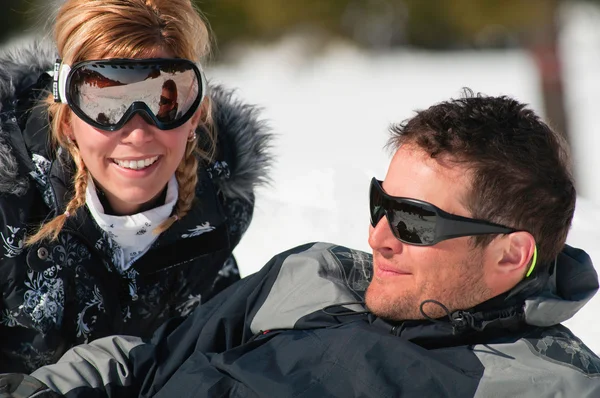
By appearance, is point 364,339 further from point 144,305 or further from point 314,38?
point 314,38

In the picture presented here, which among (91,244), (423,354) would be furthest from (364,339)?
(91,244)

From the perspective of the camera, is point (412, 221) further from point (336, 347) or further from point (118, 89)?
point (118, 89)

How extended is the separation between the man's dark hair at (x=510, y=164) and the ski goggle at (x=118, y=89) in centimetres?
94

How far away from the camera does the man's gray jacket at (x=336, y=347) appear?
198 cm

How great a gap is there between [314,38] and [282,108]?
1.05m

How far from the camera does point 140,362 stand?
2402 mm

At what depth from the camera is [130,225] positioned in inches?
107

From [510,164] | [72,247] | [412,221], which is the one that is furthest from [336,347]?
[72,247]

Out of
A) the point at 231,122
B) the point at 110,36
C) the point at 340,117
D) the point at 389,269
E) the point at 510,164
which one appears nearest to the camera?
the point at 510,164

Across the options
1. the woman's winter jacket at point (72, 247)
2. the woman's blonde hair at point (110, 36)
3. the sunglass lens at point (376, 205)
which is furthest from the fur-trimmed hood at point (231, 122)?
the sunglass lens at point (376, 205)

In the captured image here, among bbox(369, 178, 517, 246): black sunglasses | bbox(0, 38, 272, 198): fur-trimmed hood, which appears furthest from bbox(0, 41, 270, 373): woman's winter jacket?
bbox(369, 178, 517, 246): black sunglasses

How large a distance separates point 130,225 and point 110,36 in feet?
2.10

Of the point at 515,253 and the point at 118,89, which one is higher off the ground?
the point at 118,89

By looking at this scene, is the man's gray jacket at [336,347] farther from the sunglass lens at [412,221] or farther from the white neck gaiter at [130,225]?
the white neck gaiter at [130,225]
